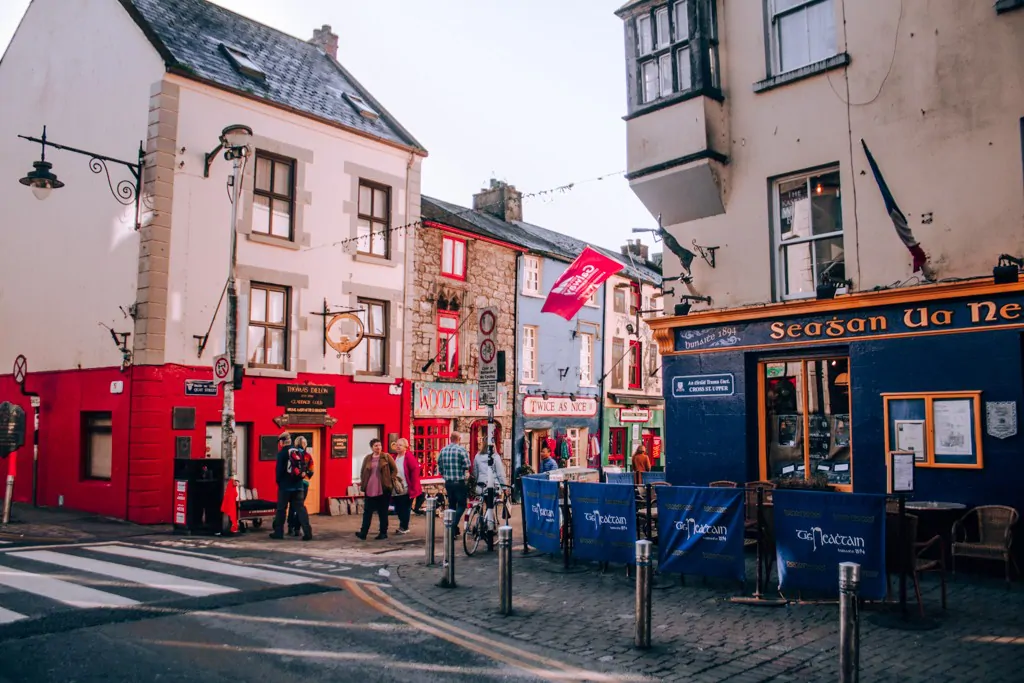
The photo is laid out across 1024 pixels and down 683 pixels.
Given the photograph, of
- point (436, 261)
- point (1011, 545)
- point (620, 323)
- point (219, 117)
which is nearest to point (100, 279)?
point (219, 117)

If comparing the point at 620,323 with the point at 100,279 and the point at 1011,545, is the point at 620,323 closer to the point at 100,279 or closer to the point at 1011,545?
the point at 100,279

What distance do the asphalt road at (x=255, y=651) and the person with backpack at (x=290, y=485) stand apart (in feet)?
19.7

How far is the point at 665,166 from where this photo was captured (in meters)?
13.5

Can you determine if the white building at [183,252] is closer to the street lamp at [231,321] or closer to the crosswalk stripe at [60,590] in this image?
the street lamp at [231,321]

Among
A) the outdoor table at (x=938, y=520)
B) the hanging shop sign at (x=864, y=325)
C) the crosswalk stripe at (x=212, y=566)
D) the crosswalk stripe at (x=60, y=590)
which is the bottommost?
the crosswalk stripe at (x=212, y=566)

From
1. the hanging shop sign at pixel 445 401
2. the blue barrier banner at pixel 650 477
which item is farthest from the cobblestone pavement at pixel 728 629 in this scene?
the hanging shop sign at pixel 445 401

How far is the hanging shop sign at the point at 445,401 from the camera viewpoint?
22.7 metres

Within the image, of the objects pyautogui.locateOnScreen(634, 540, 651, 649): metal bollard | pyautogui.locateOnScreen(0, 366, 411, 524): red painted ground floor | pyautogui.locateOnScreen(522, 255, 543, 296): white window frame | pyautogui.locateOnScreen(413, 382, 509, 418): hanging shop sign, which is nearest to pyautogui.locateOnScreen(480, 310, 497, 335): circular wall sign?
pyautogui.locateOnScreen(634, 540, 651, 649): metal bollard

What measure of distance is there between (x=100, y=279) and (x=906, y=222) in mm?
16204

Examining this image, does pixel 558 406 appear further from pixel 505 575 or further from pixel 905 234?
pixel 505 575

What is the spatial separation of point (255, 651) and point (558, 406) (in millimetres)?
22773

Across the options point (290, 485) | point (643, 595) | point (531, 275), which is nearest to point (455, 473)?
point (290, 485)

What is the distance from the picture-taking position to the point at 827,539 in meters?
8.27

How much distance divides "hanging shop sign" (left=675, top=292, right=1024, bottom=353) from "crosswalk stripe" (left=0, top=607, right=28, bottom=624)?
1002 cm
